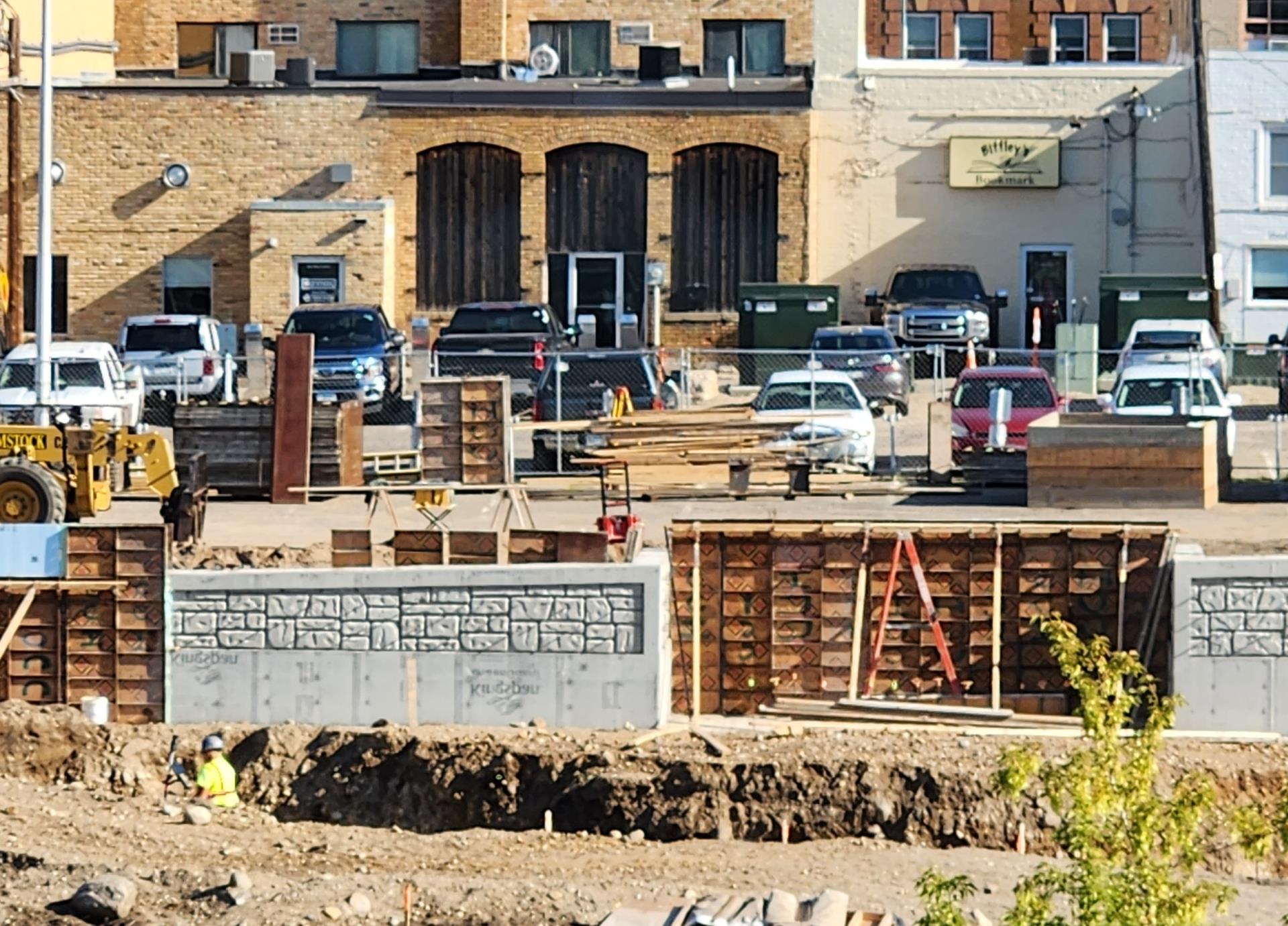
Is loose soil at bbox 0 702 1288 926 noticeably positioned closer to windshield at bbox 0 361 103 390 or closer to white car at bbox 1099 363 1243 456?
white car at bbox 1099 363 1243 456

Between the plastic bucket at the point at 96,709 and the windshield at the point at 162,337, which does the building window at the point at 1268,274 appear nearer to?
the windshield at the point at 162,337

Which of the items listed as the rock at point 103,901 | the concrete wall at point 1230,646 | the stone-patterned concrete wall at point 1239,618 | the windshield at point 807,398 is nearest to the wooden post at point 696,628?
the concrete wall at point 1230,646

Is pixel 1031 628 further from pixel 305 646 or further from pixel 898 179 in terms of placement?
pixel 898 179

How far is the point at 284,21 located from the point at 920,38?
14999 mm

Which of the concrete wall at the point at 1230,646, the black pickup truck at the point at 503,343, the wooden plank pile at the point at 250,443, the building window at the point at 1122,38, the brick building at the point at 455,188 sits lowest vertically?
the concrete wall at the point at 1230,646

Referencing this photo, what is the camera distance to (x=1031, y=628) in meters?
25.0

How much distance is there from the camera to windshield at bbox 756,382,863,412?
35.0 m

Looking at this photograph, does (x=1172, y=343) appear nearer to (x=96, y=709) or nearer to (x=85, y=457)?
(x=85, y=457)

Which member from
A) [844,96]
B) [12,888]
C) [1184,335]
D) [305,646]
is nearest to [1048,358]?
[1184,335]

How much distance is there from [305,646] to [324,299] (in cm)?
2576

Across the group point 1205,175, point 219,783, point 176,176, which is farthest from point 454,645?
point 1205,175

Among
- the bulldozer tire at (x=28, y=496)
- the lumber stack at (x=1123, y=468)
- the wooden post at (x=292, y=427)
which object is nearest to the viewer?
the bulldozer tire at (x=28, y=496)

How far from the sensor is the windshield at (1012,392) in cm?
3588

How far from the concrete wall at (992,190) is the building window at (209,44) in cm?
1374
